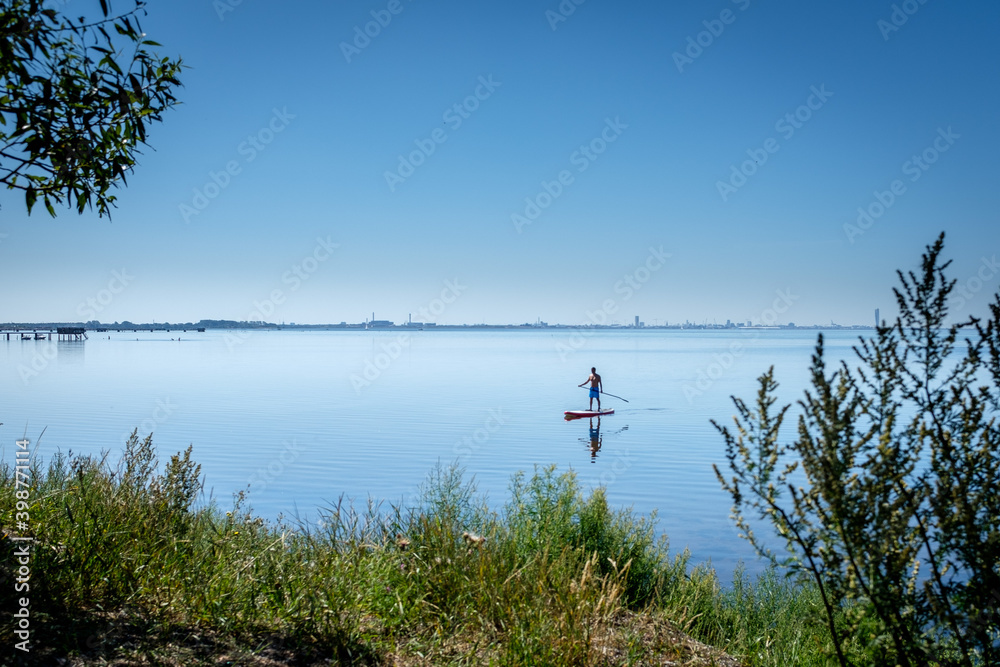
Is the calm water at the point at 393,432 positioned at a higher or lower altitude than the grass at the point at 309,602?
lower

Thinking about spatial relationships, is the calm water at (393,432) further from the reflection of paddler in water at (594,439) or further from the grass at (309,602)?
the grass at (309,602)

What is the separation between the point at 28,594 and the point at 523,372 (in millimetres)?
55211

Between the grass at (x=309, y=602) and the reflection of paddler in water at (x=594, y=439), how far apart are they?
15.3m

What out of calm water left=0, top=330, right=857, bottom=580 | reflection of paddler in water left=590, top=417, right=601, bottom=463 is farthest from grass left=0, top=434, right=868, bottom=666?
reflection of paddler in water left=590, top=417, right=601, bottom=463

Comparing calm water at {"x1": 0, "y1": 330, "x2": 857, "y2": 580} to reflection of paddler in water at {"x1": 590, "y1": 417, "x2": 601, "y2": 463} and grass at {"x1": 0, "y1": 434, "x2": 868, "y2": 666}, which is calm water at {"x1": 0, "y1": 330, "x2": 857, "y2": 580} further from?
grass at {"x1": 0, "y1": 434, "x2": 868, "y2": 666}

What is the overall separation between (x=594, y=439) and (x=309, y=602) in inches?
842

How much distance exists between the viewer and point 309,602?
17.1 ft

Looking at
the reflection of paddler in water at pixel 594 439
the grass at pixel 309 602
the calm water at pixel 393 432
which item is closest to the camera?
the grass at pixel 309 602

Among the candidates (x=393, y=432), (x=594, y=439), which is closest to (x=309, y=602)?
(x=393, y=432)

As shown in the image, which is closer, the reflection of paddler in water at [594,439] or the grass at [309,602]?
the grass at [309,602]

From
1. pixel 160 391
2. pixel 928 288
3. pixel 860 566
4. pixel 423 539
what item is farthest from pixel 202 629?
pixel 160 391

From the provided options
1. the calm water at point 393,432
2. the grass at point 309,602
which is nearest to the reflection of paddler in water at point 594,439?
the calm water at point 393,432

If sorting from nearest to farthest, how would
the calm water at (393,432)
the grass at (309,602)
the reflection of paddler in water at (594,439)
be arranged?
the grass at (309,602) < the calm water at (393,432) < the reflection of paddler in water at (594,439)

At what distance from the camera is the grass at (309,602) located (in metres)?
4.73
